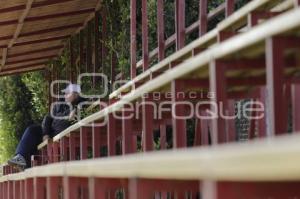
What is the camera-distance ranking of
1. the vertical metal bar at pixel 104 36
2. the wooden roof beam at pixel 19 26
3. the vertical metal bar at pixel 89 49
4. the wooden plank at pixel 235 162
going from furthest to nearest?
the vertical metal bar at pixel 89 49 → the vertical metal bar at pixel 104 36 → the wooden roof beam at pixel 19 26 → the wooden plank at pixel 235 162

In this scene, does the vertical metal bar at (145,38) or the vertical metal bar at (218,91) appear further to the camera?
the vertical metal bar at (145,38)

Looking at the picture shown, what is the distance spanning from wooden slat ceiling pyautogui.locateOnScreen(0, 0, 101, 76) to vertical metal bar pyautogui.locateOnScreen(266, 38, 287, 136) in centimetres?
703

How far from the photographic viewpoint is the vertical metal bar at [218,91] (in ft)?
7.36

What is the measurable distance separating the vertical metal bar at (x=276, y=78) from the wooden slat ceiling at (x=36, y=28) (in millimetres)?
7030

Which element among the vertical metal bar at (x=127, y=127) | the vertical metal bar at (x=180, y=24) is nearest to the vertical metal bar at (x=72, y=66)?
the vertical metal bar at (x=180, y=24)

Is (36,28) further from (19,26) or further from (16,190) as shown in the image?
(16,190)

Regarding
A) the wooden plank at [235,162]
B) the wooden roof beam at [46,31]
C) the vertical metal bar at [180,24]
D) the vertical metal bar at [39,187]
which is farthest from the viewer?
the wooden roof beam at [46,31]

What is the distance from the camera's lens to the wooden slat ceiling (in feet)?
34.0

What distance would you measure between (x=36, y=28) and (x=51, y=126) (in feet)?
11.5

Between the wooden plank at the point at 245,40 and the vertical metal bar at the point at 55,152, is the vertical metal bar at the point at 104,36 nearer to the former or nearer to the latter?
the vertical metal bar at the point at 55,152

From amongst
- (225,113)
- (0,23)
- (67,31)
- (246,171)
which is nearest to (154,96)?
(225,113)

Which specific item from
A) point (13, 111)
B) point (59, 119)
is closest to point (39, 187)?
point (59, 119)

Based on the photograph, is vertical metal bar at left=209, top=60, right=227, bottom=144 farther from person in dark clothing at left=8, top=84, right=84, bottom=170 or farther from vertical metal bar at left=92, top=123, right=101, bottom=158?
person in dark clothing at left=8, top=84, right=84, bottom=170

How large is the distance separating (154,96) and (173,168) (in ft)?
8.50
